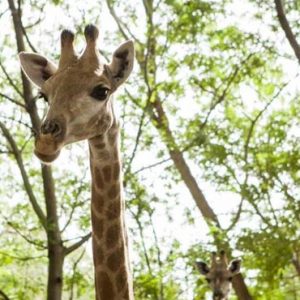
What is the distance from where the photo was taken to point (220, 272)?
28.8 feet

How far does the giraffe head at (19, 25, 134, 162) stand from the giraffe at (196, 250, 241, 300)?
4972 millimetres

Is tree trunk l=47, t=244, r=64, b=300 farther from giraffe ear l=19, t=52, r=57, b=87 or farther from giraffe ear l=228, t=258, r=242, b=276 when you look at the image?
giraffe ear l=19, t=52, r=57, b=87

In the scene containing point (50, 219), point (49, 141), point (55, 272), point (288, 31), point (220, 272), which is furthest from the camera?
point (220, 272)

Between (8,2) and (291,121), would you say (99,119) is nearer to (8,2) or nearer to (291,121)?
(8,2)

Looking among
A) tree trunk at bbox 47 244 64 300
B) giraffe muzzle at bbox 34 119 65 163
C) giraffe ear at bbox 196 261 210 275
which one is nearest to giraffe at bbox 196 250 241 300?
giraffe ear at bbox 196 261 210 275

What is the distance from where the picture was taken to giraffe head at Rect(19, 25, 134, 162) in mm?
3570

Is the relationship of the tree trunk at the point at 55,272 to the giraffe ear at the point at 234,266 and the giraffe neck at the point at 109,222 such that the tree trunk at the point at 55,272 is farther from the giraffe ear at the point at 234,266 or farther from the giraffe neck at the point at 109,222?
the giraffe neck at the point at 109,222

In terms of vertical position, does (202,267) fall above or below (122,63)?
above

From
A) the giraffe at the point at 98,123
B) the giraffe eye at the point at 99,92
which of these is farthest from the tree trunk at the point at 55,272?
the giraffe eye at the point at 99,92

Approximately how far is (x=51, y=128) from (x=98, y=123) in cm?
68

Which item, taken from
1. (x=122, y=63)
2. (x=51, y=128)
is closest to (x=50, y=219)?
(x=122, y=63)

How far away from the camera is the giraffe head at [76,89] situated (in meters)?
3.57

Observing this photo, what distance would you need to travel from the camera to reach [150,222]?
38.4 ft

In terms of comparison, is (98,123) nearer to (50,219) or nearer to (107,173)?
(107,173)
